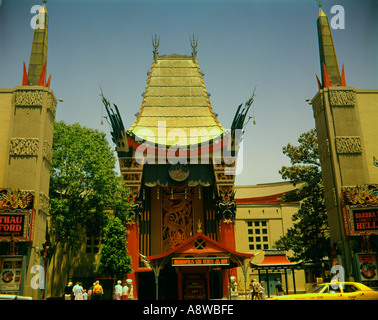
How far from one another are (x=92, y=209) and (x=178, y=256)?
867 centimetres

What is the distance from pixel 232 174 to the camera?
33.9m

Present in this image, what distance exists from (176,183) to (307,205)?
10886 mm

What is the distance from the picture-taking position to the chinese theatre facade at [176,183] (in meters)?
32.4

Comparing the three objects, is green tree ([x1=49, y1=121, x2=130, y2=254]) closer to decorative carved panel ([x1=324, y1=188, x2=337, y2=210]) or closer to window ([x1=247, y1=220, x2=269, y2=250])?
window ([x1=247, y1=220, x2=269, y2=250])

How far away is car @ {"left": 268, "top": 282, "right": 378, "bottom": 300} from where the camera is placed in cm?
1377

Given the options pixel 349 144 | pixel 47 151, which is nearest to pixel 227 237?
pixel 349 144

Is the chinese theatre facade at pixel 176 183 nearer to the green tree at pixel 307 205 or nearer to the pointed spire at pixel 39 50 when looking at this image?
the green tree at pixel 307 205

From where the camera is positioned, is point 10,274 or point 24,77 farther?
point 24,77

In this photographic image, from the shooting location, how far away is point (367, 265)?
69.5 ft

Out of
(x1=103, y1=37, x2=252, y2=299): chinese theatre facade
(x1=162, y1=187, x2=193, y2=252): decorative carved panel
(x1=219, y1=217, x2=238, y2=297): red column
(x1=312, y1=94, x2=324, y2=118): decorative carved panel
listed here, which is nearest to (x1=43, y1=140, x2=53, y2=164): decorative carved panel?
(x1=103, y1=37, x2=252, y2=299): chinese theatre facade

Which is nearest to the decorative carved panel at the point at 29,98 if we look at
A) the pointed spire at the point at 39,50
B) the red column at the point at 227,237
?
the pointed spire at the point at 39,50

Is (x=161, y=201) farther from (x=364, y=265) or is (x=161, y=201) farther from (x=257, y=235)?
(x=364, y=265)

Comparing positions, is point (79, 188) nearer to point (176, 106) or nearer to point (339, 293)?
point (176, 106)
